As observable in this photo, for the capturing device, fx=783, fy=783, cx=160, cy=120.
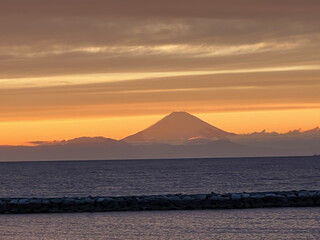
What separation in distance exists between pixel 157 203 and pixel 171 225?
10.6 metres

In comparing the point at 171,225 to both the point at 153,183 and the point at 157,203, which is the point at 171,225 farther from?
the point at 153,183

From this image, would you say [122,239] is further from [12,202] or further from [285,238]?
[12,202]

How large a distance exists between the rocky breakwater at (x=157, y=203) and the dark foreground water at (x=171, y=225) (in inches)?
90.0

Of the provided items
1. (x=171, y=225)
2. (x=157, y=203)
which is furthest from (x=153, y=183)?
(x=171, y=225)

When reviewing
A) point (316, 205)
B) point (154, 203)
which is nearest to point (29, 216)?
point (154, 203)

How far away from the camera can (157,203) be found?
44656mm

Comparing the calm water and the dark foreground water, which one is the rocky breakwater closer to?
the dark foreground water

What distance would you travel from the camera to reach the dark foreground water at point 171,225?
30.4 m

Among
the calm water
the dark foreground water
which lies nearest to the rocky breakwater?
the dark foreground water

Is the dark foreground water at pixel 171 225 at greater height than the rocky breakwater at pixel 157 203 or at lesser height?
lesser

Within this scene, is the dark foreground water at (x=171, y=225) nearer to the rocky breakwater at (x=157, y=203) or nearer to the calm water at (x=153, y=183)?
the rocky breakwater at (x=157, y=203)

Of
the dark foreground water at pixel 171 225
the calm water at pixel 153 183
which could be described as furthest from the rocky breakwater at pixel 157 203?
the calm water at pixel 153 183

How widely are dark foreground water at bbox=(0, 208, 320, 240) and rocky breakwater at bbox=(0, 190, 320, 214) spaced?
2.29m

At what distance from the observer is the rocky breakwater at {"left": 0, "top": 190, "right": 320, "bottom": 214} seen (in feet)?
144
